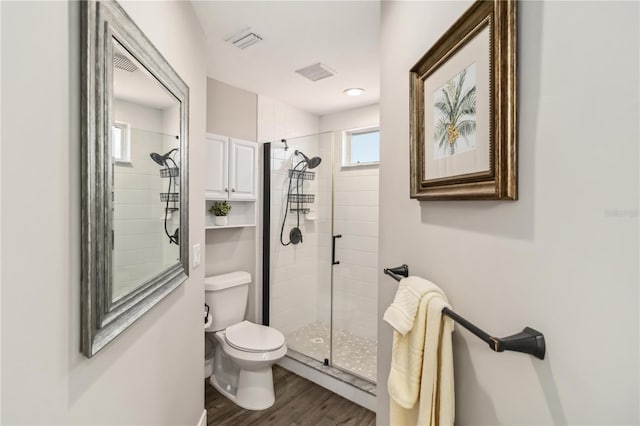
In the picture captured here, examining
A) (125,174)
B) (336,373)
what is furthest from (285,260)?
(125,174)

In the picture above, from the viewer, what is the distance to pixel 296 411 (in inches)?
85.4

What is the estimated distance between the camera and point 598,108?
49 centimetres

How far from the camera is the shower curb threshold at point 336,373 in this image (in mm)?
2271

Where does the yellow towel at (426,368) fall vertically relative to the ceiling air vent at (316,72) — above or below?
below

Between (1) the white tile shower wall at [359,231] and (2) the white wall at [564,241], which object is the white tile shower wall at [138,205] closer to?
(2) the white wall at [564,241]

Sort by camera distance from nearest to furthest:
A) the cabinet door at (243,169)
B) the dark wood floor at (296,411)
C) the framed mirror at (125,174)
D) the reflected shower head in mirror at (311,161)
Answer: the framed mirror at (125,174)
the dark wood floor at (296,411)
the cabinet door at (243,169)
the reflected shower head in mirror at (311,161)

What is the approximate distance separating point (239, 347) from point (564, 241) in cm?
211

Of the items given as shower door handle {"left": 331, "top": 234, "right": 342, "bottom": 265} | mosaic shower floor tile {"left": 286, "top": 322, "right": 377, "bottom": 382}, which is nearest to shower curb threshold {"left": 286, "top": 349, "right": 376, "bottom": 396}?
mosaic shower floor tile {"left": 286, "top": 322, "right": 377, "bottom": 382}

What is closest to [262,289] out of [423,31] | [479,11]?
[423,31]

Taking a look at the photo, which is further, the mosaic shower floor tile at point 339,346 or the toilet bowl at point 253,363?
the mosaic shower floor tile at point 339,346

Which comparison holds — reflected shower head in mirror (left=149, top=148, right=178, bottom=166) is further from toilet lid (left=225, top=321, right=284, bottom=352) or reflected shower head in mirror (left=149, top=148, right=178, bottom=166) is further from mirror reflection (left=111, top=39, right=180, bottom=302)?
toilet lid (left=225, top=321, right=284, bottom=352)

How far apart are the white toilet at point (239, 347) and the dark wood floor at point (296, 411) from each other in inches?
2.6

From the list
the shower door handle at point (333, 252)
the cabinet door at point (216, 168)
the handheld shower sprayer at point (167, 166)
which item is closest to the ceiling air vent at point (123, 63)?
the handheld shower sprayer at point (167, 166)

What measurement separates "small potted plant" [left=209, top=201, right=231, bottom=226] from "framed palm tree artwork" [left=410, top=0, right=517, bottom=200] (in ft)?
5.92
